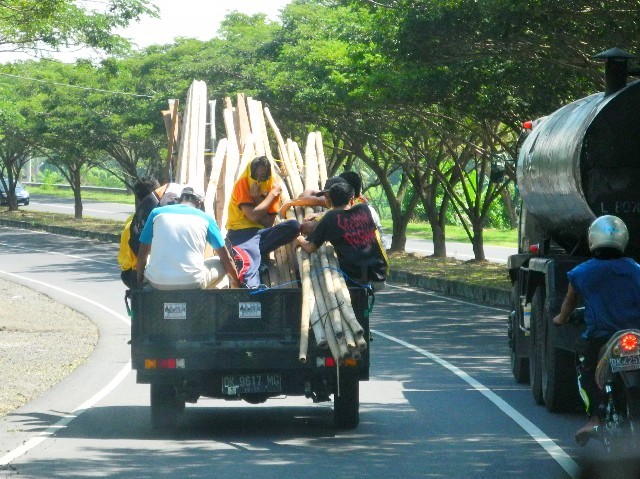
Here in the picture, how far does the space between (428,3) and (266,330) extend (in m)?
12.9

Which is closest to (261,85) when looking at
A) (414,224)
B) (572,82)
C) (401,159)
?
(401,159)

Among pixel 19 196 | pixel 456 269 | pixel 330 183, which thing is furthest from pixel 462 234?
pixel 330 183

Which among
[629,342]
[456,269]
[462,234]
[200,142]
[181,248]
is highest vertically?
[200,142]

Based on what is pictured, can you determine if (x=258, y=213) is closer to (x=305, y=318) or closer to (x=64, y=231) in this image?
(x=305, y=318)

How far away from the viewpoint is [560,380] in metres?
12.0

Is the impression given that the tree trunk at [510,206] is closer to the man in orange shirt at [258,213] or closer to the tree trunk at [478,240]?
the tree trunk at [478,240]

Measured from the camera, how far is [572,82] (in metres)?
25.3

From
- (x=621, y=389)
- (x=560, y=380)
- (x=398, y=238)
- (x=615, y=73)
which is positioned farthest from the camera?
(x=398, y=238)

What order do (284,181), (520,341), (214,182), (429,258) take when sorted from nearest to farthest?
(214,182) → (284,181) → (520,341) → (429,258)

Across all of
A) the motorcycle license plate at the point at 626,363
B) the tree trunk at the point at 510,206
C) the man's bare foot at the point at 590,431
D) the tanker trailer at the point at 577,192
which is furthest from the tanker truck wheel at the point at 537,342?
the tree trunk at the point at 510,206

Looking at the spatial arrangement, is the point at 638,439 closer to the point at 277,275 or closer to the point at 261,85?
the point at 277,275

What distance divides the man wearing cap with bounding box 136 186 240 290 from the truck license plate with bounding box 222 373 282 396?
78cm

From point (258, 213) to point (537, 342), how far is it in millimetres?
3303

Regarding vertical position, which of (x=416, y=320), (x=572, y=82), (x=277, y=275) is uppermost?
(x=572, y=82)
